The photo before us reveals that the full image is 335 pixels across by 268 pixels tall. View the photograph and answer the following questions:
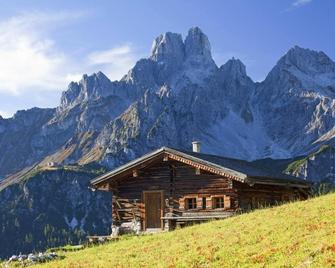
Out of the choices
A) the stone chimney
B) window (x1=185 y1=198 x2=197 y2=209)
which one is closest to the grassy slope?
window (x1=185 y1=198 x2=197 y2=209)

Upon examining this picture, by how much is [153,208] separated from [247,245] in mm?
20482

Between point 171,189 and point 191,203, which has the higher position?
point 171,189

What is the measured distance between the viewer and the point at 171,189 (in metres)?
38.3

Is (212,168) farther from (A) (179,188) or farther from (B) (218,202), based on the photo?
(A) (179,188)

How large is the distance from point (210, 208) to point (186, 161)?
3.41 m

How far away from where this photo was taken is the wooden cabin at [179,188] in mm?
36406

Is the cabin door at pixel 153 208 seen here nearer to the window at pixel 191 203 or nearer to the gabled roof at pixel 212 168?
the window at pixel 191 203

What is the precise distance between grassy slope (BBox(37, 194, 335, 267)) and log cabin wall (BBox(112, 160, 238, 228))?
9.69m

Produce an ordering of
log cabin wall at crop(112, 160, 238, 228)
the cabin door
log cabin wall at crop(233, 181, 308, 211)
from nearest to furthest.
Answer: log cabin wall at crop(112, 160, 238, 228) < log cabin wall at crop(233, 181, 308, 211) < the cabin door

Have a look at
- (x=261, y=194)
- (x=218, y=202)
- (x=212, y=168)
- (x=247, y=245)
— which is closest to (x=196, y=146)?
(x=261, y=194)

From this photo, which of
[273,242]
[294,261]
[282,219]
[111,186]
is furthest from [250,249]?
[111,186]

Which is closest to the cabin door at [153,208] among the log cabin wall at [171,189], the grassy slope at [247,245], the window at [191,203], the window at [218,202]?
the log cabin wall at [171,189]

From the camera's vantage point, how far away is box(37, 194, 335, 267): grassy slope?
15688mm

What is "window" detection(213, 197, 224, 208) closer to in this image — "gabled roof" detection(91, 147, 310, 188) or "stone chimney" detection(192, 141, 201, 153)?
"gabled roof" detection(91, 147, 310, 188)
